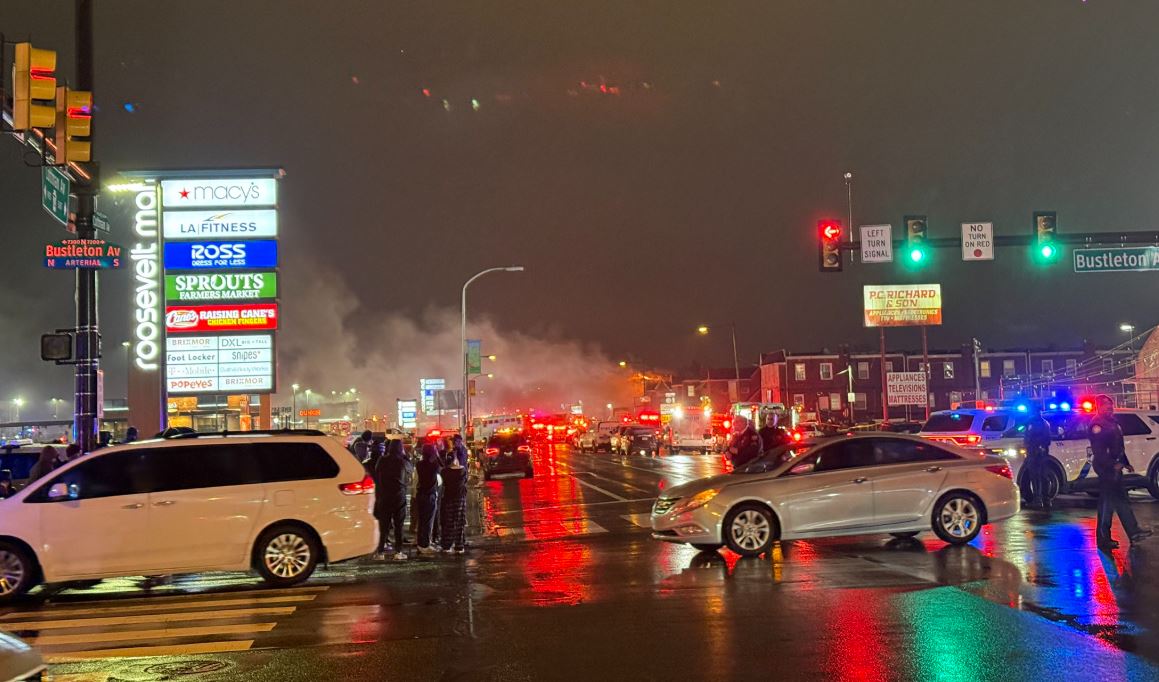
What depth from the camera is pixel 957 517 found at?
1317 centimetres

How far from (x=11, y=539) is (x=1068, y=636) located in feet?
35.0

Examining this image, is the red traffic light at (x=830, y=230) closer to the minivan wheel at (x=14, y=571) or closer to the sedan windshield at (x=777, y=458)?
the sedan windshield at (x=777, y=458)

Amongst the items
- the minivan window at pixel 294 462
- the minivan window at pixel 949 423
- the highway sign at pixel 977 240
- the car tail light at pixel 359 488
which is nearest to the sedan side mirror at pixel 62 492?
the minivan window at pixel 294 462

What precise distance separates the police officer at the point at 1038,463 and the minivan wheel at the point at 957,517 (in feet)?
18.6

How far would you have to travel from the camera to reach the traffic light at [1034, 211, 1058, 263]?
24.7m

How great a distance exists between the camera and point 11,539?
10953 mm

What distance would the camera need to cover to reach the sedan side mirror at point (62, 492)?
36.4 feet

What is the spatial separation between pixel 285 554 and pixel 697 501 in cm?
520

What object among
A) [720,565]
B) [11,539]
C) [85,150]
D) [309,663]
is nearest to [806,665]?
[309,663]

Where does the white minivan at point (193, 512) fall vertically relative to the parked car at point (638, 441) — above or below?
above

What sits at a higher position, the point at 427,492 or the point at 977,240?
the point at 977,240

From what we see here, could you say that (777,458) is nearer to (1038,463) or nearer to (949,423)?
(1038,463)

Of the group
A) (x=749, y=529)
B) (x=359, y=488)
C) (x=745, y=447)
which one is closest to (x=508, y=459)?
(x=745, y=447)

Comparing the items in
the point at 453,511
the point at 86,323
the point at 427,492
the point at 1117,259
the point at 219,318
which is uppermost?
the point at 1117,259
